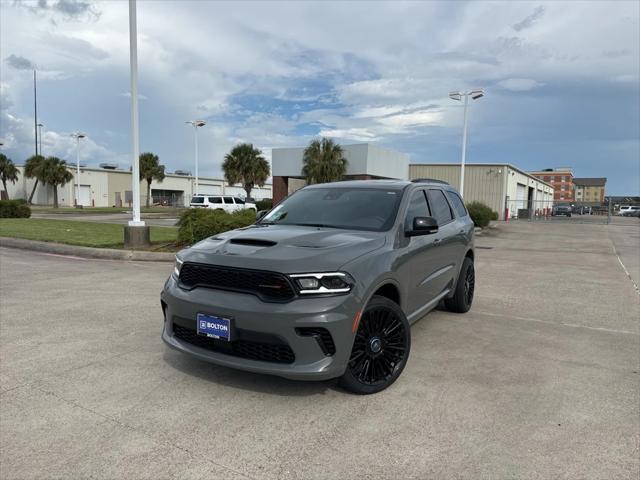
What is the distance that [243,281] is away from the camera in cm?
334

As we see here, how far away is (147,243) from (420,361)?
914cm

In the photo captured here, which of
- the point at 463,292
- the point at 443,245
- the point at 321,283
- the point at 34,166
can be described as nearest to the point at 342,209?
the point at 443,245

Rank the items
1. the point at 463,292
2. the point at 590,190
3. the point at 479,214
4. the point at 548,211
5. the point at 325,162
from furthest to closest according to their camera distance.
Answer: the point at 590,190, the point at 548,211, the point at 325,162, the point at 479,214, the point at 463,292

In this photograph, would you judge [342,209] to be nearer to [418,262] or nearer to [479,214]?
[418,262]

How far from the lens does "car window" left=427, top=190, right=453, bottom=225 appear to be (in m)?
5.38

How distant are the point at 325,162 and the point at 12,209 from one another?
62.8ft

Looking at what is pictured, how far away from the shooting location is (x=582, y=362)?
14.9 ft

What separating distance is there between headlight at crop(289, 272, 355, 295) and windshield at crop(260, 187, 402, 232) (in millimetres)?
1022

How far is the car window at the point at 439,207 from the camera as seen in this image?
5383 millimetres

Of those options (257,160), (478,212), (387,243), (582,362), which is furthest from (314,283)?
(257,160)

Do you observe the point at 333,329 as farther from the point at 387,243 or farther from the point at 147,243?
the point at 147,243

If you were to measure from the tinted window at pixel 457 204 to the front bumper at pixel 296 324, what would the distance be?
3.43 metres

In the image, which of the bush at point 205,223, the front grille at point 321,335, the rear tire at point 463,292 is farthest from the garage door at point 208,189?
the front grille at point 321,335

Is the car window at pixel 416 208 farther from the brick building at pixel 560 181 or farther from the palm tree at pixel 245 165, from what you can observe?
the brick building at pixel 560 181
